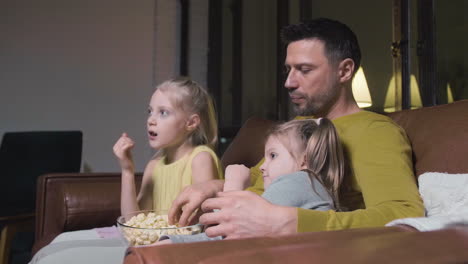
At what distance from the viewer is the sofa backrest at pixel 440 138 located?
1.01 metres

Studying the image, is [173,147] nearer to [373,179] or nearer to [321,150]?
[321,150]

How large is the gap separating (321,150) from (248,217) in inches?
14.3

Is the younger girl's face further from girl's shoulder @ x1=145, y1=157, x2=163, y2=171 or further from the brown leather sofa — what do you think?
girl's shoulder @ x1=145, y1=157, x2=163, y2=171

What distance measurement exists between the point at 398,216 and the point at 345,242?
0.40 metres

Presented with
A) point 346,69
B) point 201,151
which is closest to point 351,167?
point 346,69

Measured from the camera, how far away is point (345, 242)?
498 mm

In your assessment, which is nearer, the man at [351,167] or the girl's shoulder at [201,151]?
the man at [351,167]

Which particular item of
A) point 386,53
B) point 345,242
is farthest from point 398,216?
point 386,53

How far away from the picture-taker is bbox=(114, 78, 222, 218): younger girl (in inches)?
58.7

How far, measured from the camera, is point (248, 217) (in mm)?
741

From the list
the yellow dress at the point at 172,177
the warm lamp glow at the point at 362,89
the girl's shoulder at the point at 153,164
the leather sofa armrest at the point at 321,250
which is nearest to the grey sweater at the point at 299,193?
the leather sofa armrest at the point at 321,250

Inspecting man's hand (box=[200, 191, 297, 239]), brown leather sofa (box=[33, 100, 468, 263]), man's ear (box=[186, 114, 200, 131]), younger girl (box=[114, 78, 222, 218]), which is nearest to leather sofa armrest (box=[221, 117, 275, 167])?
brown leather sofa (box=[33, 100, 468, 263])

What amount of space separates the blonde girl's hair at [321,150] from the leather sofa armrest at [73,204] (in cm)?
86

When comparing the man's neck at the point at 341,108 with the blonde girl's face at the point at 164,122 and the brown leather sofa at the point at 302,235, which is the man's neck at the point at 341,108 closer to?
the brown leather sofa at the point at 302,235
